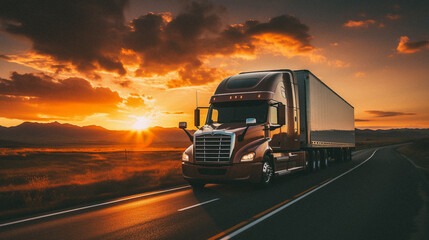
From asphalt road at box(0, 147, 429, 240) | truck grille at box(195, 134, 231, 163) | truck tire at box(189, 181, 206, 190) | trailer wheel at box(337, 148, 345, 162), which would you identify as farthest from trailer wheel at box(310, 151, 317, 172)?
trailer wheel at box(337, 148, 345, 162)

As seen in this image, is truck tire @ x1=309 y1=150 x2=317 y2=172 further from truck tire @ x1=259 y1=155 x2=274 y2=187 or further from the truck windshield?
the truck windshield

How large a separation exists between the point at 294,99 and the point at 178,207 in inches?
→ 321

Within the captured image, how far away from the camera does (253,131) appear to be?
11.0m

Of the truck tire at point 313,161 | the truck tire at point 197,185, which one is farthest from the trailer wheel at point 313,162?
the truck tire at point 197,185

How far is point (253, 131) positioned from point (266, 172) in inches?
62.5

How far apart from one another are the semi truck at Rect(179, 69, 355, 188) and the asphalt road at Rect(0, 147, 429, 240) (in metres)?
0.93

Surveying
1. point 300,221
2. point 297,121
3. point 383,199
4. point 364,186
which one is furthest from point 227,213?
point 297,121

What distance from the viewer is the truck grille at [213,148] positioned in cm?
1039

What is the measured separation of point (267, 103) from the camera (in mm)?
11758

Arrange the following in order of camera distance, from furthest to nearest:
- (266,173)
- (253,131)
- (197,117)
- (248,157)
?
1. (197,117)
2. (266,173)
3. (253,131)
4. (248,157)

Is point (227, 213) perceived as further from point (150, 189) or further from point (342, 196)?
point (150, 189)

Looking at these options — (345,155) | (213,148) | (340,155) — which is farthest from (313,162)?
(345,155)

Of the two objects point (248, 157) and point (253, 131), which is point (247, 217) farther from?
point (253, 131)

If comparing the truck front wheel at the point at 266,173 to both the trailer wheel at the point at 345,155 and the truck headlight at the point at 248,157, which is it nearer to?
the truck headlight at the point at 248,157
